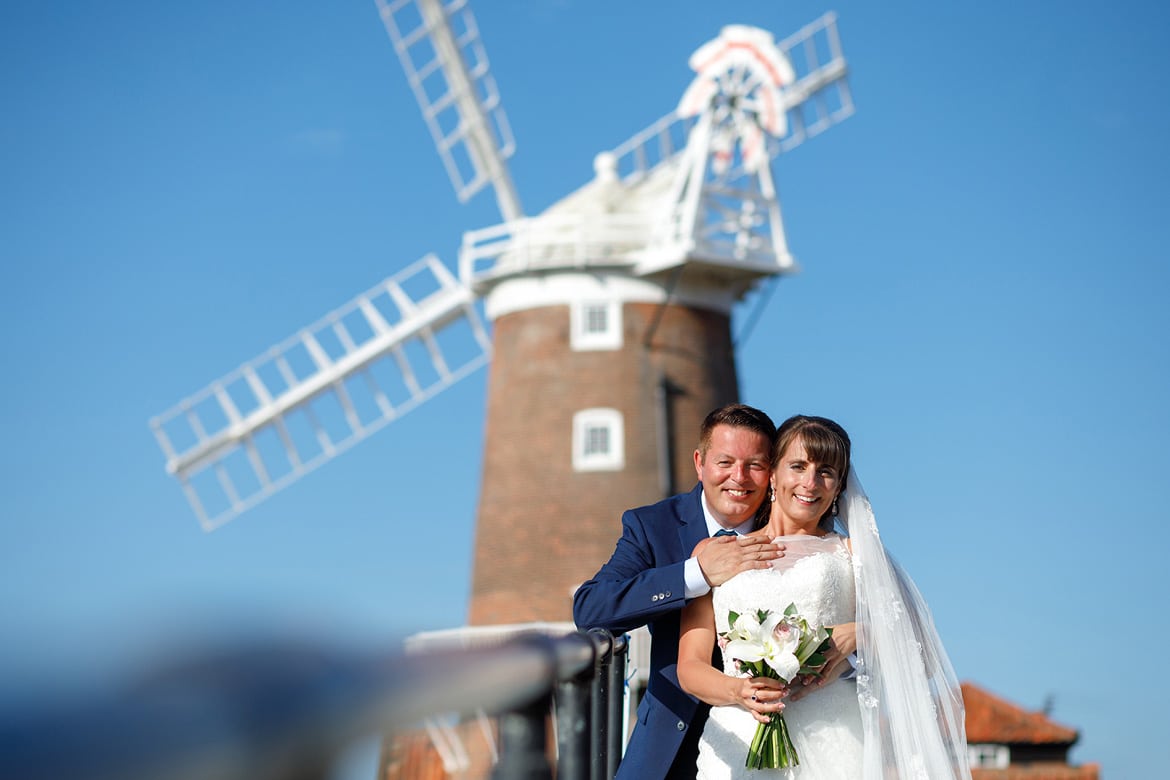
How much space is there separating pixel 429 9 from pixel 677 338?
809cm

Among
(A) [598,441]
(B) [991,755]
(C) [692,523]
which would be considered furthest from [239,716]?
(B) [991,755]

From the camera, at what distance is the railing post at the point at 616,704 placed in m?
4.62

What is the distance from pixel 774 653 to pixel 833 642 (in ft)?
1.06

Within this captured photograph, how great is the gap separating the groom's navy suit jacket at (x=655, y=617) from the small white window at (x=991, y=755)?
23444mm

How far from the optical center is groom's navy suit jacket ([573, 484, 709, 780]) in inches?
156

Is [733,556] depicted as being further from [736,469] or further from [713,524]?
[713,524]

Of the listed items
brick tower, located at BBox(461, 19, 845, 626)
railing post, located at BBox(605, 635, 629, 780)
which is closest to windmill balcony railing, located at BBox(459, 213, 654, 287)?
brick tower, located at BBox(461, 19, 845, 626)

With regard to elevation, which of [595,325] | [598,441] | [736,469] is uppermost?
[595,325]

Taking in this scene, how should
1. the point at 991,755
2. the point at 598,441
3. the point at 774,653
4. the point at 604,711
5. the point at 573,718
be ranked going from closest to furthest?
1. the point at 573,718
2. the point at 774,653
3. the point at 604,711
4. the point at 598,441
5. the point at 991,755

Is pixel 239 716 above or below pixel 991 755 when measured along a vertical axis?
above

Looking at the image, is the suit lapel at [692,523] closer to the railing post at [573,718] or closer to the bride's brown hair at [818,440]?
the bride's brown hair at [818,440]

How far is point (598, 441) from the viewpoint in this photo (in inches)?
786

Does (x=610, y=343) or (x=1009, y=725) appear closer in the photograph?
(x=610, y=343)

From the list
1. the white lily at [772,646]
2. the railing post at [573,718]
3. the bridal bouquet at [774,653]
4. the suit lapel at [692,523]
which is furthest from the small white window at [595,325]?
the railing post at [573,718]
